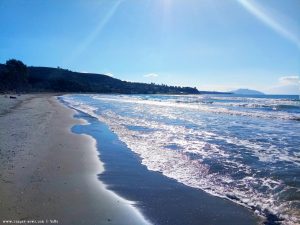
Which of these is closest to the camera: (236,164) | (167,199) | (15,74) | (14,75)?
(167,199)

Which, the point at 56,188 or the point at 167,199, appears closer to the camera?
the point at 167,199

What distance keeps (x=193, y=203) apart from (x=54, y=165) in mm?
4813

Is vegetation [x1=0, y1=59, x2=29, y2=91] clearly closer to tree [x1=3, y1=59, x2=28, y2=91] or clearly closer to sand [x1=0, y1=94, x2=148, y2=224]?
tree [x1=3, y1=59, x2=28, y2=91]

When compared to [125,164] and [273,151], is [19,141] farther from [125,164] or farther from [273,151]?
[273,151]

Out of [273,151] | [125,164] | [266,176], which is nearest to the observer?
[266,176]

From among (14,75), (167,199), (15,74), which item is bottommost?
(167,199)

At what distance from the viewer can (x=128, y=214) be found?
645cm

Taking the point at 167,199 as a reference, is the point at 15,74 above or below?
above

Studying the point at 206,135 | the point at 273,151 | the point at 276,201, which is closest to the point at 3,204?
the point at 276,201

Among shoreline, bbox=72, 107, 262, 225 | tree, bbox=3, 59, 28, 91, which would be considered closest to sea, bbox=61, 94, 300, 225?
shoreline, bbox=72, 107, 262, 225

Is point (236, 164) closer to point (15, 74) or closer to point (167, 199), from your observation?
point (167, 199)

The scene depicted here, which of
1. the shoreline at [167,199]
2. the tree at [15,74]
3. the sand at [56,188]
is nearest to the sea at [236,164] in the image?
the shoreline at [167,199]

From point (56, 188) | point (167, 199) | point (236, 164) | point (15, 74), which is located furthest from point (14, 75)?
point (167, 199)

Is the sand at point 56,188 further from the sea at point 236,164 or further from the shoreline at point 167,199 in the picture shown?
the sea at point 236,164
